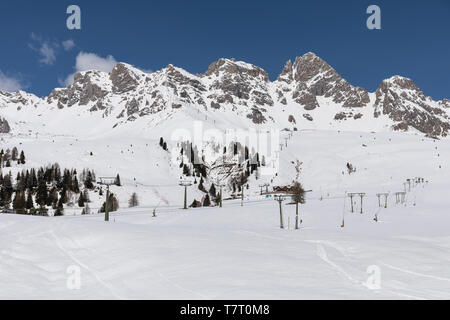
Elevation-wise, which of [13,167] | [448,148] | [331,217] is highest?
[448,148]

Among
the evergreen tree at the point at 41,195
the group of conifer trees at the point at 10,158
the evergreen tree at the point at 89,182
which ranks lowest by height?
the evergreen tree at the point at 41,195

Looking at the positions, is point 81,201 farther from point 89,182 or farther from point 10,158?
point 10,158

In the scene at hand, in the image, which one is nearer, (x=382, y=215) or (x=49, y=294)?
(x=49, y=294)

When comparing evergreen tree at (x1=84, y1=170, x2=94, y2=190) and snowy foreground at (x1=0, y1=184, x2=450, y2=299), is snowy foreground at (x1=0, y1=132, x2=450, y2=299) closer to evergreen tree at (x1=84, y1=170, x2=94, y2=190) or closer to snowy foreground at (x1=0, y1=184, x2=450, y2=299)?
snowy foreground at (x1=0, y1=184, x2=450, y2=299)

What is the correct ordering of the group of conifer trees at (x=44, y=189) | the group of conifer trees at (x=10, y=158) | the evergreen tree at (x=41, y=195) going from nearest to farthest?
the group of conifer trees at (x=44, y=189)
the evergreen tree at (x=41, y=195)
the group of conifer trees at (x=10, y=158)

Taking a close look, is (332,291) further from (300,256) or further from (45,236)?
(45,236)

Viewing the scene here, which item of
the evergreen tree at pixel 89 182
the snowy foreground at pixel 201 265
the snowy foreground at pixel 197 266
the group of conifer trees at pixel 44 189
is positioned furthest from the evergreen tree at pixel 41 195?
the snowy foreground at pixel 197 266

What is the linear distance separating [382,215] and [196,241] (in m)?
41.7

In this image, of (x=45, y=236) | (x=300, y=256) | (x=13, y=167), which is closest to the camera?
(x=300, y=256)

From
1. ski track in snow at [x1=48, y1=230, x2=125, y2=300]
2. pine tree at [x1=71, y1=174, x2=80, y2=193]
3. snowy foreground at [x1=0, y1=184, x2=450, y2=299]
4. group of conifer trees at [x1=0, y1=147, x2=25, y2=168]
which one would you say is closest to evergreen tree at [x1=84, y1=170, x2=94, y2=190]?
pine tree at [x1=71, y1=174, x2=80, y2=193]

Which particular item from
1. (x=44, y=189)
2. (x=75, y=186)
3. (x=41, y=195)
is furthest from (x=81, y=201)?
(x=75, y=186)

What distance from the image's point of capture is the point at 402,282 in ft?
37.4

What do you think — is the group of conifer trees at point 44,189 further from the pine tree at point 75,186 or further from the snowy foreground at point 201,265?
the snowy foreground at point 201,265
